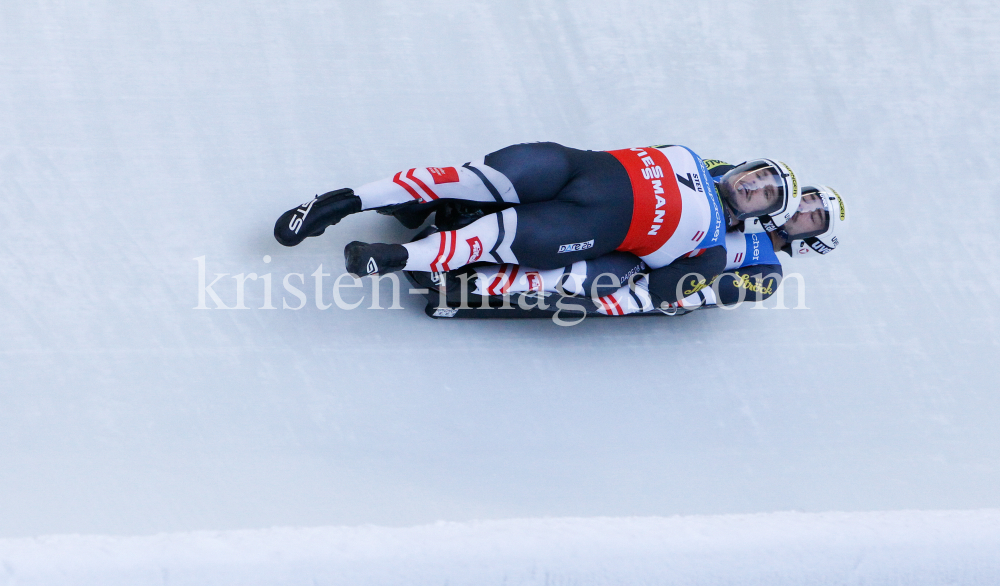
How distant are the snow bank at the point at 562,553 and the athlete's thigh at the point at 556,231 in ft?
2.89

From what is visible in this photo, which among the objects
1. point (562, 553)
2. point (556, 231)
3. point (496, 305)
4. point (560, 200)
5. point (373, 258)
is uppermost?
point (560, 200)

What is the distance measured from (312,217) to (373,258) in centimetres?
30

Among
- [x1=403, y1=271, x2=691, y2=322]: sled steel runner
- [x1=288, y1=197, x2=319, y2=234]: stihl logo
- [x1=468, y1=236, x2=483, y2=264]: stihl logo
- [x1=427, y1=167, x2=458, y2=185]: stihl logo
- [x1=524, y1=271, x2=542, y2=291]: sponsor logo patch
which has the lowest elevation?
[x1=403, y1=271, x2=691, y2=322]: sled steel runner

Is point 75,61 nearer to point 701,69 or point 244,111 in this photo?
point 244,111

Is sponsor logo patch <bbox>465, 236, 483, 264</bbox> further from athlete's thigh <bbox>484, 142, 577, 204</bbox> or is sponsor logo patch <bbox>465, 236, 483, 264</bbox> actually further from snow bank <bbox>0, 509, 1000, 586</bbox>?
snow bank <bbox>0, 509, 1000, 586</bbox>

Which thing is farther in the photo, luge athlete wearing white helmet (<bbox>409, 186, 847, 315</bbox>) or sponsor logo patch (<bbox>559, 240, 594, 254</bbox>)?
luge athlete wearing white helmet (<bbox>409, 186, 847, 315</bbox>)

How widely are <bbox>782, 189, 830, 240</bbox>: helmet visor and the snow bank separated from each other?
42.1 inches

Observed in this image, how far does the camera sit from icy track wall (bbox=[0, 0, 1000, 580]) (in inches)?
102

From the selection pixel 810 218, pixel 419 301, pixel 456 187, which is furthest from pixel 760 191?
pixel 419 301

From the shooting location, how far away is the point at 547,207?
2.70m

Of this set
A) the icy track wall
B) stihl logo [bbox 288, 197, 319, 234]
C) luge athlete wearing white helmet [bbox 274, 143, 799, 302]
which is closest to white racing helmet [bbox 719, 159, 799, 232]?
luge athlete wearing white helmet [bbox 274, 143, 799, 302]

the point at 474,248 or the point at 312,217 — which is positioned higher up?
the point at 312,217

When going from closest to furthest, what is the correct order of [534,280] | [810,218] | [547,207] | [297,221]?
[297,221]
[547,207]
[534,280]
[810,218]

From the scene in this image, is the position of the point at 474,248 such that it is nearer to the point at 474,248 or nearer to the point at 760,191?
the point at 474,248
